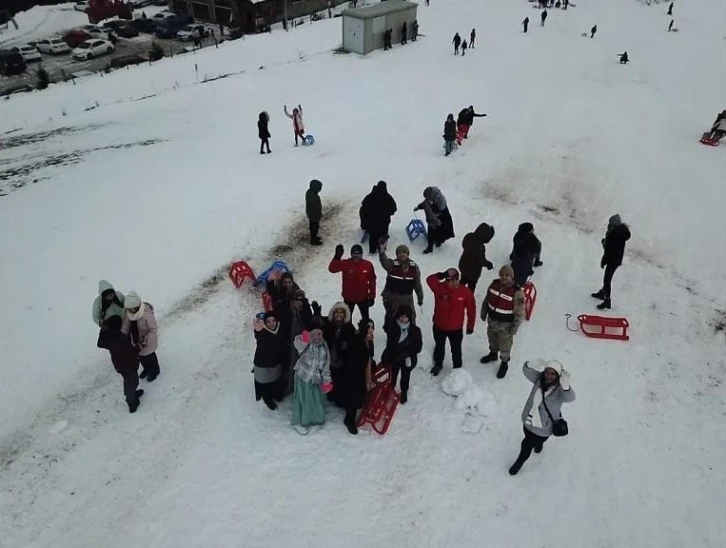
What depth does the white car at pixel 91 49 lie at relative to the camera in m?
37.4

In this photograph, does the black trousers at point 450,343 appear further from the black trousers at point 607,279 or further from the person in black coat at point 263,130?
the person in black coat at point 263,130

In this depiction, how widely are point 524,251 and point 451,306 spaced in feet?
8.76

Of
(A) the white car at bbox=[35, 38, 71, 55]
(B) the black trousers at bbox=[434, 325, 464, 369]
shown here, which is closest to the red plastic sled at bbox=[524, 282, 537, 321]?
(B) the black trousers at bbox=[434, 325, 464, 369]

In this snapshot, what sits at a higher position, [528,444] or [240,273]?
[528,444]

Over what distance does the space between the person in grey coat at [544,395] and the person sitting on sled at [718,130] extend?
49.4ft

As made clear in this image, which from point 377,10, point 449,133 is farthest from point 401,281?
point 377,10

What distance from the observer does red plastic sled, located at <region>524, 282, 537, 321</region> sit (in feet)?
30.0

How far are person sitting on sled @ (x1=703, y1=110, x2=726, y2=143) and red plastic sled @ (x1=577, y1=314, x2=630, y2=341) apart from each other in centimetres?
1135

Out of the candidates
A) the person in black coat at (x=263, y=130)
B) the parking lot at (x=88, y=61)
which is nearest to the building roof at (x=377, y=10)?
the person in black coat at (x=263, y=130)

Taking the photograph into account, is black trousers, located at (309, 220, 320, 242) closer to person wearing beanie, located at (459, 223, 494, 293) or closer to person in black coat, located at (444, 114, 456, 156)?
person wearing beanie, located at (459, 223, 494, 293)

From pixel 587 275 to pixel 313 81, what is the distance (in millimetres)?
16032

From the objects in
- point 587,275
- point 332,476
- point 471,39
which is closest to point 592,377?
point 587,275

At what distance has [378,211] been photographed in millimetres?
10102

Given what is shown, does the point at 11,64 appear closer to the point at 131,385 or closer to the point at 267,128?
the point at 267,128
